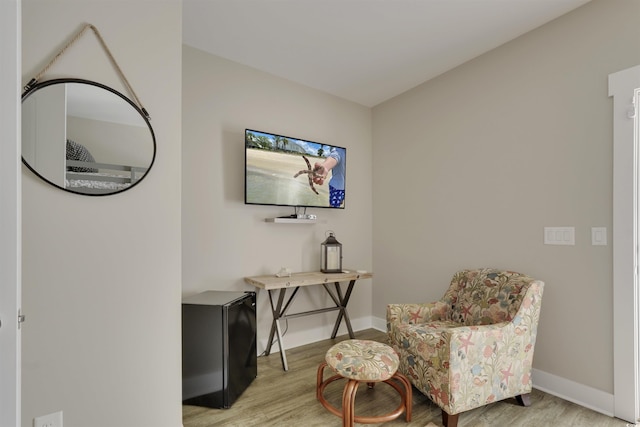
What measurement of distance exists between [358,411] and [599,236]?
1.92 meters

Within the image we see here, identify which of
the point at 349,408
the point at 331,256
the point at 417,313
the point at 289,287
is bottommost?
the point at 349,408

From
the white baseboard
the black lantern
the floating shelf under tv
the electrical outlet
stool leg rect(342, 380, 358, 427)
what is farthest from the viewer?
the black lantern

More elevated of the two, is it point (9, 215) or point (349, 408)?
point (9, 215)

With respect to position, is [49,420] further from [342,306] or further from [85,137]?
[342,306]

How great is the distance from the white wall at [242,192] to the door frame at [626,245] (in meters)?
2.22

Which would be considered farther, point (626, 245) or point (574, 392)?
point (574, 392)

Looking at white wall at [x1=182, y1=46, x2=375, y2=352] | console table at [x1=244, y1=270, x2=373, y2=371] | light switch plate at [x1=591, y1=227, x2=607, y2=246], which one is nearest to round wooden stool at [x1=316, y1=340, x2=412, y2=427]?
console table at [x1=244, y1=270, x2=373, y2=371]

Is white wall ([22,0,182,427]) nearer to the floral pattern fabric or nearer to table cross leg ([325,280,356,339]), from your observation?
the floral pattern fabric

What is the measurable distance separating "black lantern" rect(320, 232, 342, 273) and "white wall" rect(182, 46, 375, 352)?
0.66ft

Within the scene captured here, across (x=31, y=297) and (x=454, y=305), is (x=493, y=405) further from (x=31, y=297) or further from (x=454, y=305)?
(x=31, y=297)

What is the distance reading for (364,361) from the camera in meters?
1.78

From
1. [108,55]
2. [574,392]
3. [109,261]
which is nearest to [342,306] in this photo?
[574,392]

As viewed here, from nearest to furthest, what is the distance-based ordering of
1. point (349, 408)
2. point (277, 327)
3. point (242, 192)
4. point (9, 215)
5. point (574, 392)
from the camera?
point (9, 215)
point (349, 408)
point (574, 392)
point (277, 327)
point (242, 192)

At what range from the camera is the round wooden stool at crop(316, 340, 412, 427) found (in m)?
1.70
